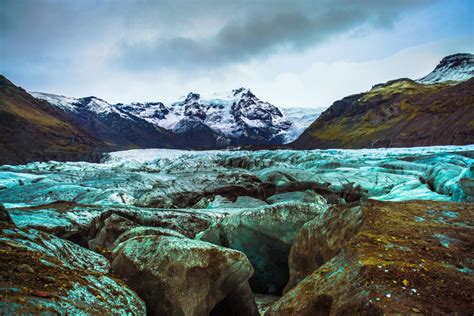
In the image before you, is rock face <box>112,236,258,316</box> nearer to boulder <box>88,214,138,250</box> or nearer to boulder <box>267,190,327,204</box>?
boulder <box>88,214,138,250</box>

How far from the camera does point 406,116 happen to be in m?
102

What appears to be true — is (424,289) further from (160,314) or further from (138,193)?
(138,193)

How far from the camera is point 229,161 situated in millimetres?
65750

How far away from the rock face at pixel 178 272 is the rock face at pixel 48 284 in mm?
613

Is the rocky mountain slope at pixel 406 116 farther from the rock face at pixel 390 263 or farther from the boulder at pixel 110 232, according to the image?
the rock face at pixel 390 263

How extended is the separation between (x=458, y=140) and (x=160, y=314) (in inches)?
3138

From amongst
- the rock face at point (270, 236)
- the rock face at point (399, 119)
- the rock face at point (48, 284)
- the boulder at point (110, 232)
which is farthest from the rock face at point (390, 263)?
the rock face at point (399, 119)

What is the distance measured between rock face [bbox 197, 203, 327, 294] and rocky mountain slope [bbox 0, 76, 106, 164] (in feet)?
326

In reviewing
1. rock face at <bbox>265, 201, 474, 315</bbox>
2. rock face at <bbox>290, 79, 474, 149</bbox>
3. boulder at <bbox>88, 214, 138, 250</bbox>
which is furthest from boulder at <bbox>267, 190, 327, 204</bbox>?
rock face at <bbox>290, 79, 474, 149</bbox>

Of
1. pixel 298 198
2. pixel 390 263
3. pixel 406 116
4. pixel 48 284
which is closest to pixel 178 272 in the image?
pixel 48 284

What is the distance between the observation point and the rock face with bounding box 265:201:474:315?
3842 mm

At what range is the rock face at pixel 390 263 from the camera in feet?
12.6

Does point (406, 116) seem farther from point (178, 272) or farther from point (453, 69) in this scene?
point (178, 272)

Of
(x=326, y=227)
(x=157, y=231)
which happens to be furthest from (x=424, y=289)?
(x=157, y=231)
